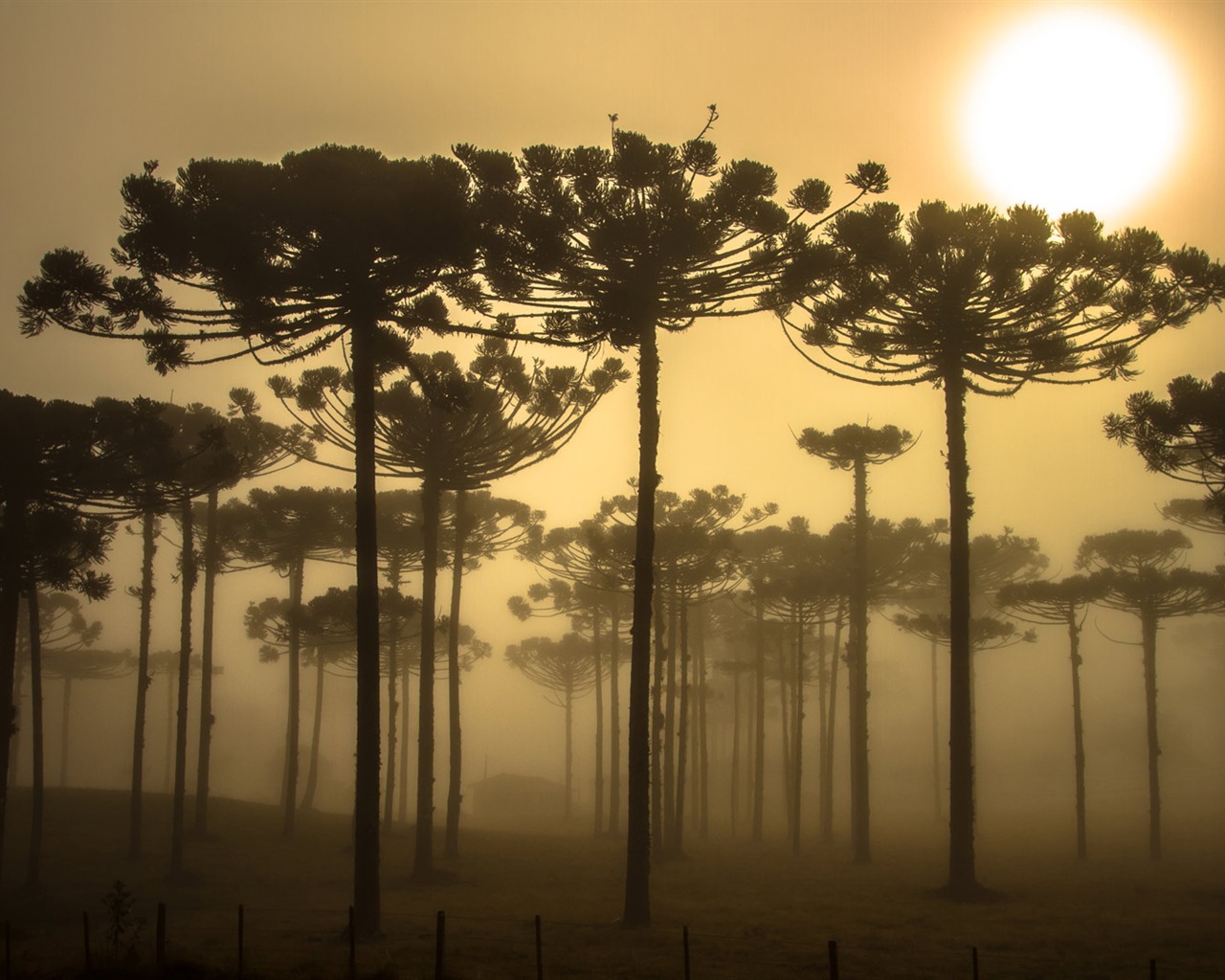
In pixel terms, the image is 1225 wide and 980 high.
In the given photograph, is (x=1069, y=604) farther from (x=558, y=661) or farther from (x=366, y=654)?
(x=558, y=661)

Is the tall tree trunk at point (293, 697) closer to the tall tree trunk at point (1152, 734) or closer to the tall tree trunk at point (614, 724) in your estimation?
the tall tree trunk at point (614, 724)

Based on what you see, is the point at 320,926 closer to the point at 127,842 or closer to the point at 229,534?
the point at 127,842

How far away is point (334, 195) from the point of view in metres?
17.4

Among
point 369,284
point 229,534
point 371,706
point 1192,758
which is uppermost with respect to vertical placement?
point 369,284

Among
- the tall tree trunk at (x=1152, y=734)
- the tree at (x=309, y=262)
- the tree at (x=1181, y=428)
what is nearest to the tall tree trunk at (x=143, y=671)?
the tree at (x=309, y=262)

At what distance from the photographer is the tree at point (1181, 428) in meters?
19.8

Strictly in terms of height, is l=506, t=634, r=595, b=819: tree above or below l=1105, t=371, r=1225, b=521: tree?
below

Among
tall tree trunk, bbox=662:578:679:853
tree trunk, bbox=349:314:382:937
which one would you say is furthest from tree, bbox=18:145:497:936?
tall tree trunk, bbox=662:578:679:853

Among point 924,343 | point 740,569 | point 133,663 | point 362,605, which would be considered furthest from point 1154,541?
point 133,663

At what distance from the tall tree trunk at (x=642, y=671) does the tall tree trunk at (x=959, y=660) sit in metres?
6.77

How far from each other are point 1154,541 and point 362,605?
3058 cm

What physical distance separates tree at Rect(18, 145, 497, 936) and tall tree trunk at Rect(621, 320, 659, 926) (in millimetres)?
4233

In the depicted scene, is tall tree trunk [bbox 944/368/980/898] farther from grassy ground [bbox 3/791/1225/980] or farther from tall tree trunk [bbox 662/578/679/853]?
tall tree trunk [bbox 662/578/679/853]

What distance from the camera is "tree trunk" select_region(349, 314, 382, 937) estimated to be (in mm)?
17031
